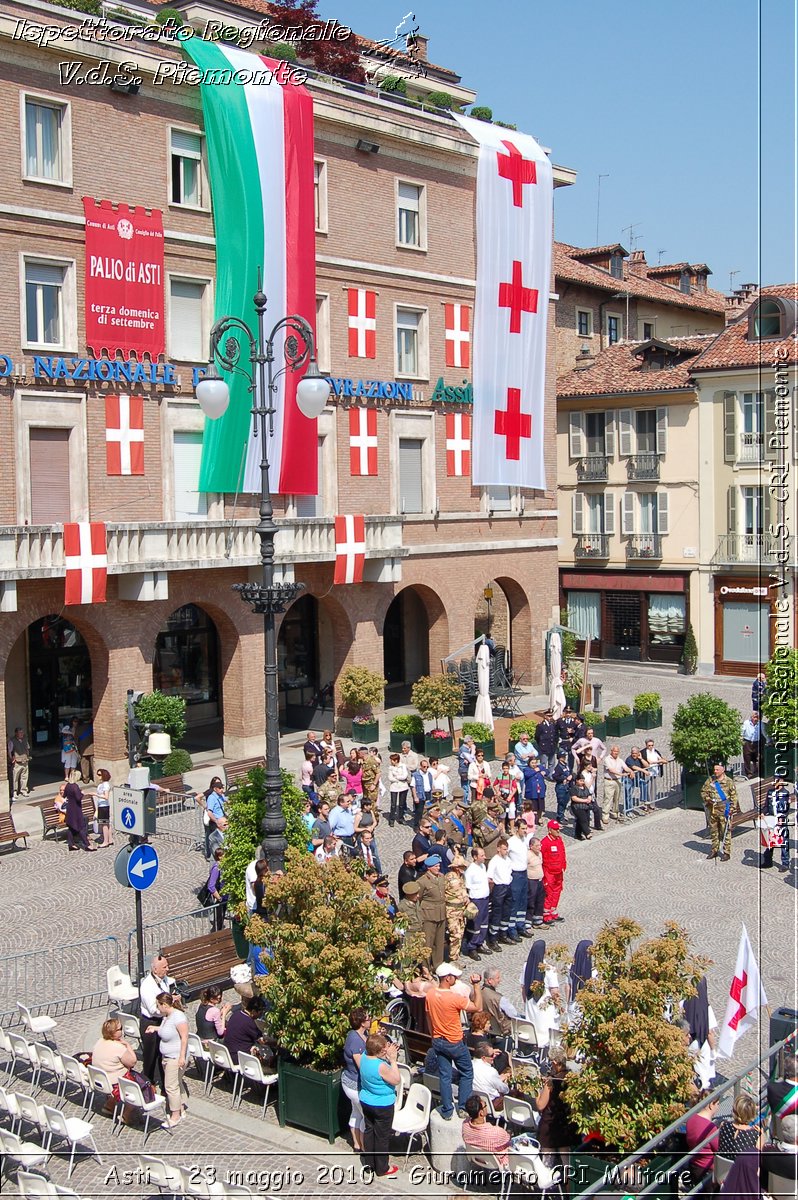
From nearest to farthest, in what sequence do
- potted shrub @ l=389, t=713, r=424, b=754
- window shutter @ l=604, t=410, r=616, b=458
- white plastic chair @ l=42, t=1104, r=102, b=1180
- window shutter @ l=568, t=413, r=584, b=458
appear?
white plastic chair @ l=42, t=1104, r=102, b=1180 → potted shrub @ l=389, t=713, r=424, b=754 → window shutter @ l=604, t=410, r=616, b=458 → window shutter @ l=568, t=413, r=584, b=458

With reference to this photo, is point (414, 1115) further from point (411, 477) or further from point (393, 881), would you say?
point (411, 477)

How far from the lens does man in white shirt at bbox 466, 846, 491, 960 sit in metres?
17.4

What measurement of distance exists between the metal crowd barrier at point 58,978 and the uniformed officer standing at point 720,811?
10.6 metres

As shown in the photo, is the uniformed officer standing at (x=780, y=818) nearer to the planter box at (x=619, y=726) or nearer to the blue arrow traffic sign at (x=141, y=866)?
the planter box at (x=619, y=726)

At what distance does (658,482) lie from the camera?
4562 centimetres

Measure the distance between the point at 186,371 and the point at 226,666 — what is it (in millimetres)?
7282

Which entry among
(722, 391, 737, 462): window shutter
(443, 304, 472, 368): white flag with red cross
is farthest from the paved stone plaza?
(722, 391, 737, 462): window shutter

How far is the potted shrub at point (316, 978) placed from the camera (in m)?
12.4

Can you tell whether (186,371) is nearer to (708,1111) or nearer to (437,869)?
(437,869)

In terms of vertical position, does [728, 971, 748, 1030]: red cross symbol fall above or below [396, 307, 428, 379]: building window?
below

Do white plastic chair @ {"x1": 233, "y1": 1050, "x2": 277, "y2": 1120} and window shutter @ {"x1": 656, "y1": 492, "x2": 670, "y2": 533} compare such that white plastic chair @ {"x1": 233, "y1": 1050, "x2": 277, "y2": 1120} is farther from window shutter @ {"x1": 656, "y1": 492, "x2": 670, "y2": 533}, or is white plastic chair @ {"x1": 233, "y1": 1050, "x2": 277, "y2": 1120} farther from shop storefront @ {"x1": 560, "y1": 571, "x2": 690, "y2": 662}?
window shutter @ {"x1": 656, "y1": 492, "x2": 670, "y2": 533}

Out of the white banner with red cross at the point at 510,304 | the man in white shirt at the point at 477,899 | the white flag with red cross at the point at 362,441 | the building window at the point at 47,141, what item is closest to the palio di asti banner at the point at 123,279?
the building window at the point at 47,141

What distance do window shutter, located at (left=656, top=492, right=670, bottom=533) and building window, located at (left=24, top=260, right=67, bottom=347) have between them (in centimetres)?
2450

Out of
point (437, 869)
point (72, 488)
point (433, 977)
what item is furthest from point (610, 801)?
point (72, 488)
